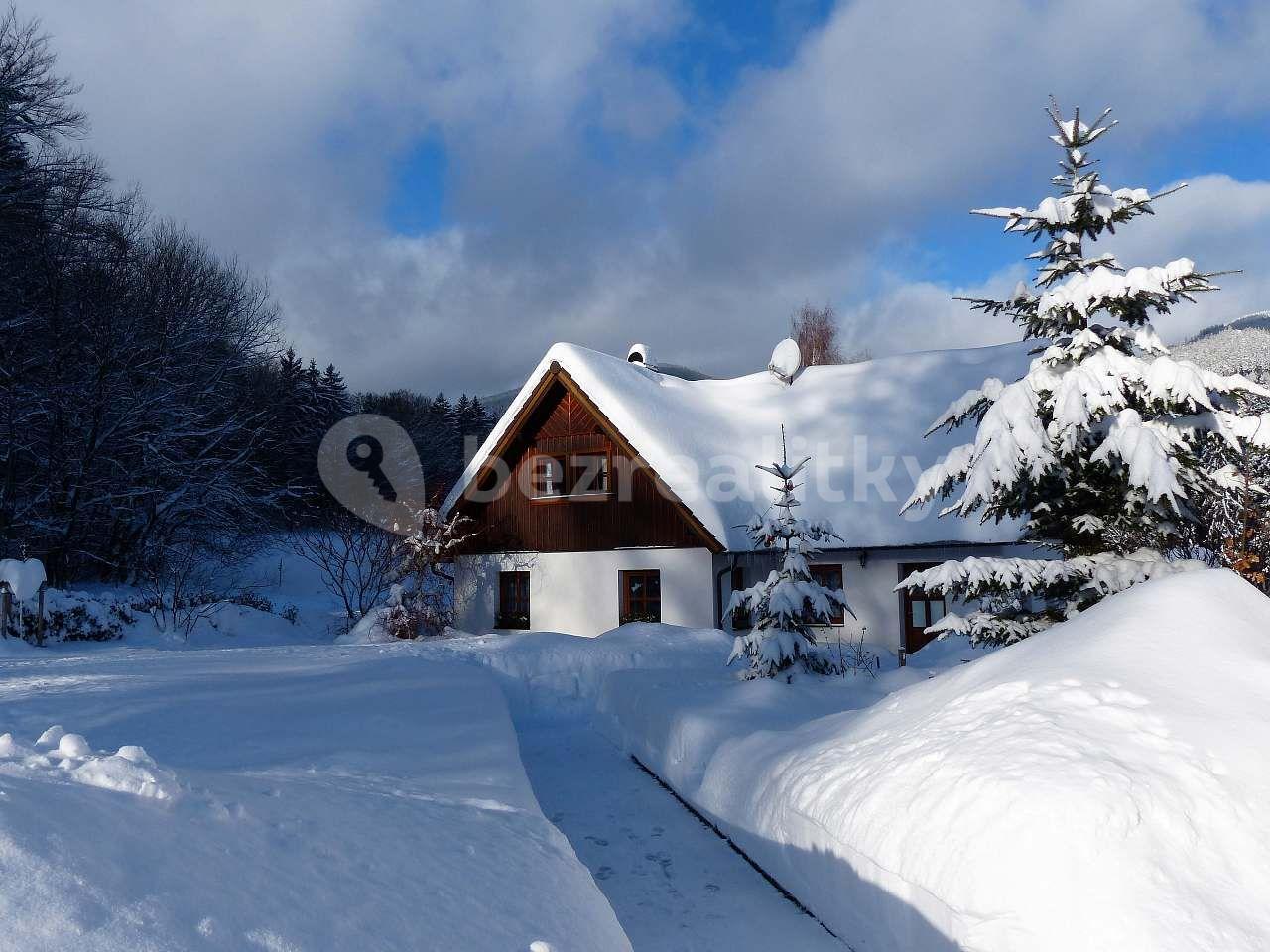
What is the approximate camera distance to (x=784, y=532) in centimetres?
1170

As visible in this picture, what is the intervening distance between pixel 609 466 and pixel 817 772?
13.2 metres

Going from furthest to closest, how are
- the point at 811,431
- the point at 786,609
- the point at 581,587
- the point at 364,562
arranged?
the point at 364,562 < the point at 811,431 < the point at 581,587 < the point at 786,609

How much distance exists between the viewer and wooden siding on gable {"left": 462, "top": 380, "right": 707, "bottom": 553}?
1794 cm

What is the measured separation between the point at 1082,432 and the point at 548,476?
13.0 meters

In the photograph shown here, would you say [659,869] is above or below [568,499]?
below

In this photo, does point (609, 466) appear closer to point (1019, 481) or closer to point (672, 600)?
point (672, 600)

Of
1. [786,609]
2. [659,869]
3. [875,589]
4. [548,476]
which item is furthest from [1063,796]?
[548,476]

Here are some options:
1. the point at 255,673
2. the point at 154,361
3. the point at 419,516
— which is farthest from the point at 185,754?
the point at 154,361

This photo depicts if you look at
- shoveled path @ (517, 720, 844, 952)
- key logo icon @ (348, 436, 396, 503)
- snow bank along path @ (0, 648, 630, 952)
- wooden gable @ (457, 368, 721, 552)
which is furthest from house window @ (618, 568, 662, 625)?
key logo icon @ (348, 436, 396, 503)

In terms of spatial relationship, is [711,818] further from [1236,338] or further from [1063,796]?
[1236,338]

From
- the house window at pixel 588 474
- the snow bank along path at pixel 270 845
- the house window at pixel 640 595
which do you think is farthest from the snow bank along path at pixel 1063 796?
the house window at pixel 588 474

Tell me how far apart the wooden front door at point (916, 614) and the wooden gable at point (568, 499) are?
14.4ft

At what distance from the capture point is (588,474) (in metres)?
19.0

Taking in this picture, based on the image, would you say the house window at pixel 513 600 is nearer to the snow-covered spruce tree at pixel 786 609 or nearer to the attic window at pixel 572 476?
the attic window at pixel 572 476
